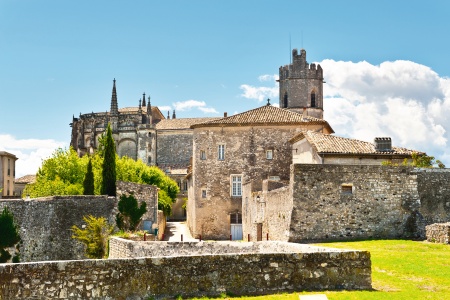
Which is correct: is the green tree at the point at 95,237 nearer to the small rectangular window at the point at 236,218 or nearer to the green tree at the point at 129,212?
the green tree at the point at 129,212

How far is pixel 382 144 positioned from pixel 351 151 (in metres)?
2.54

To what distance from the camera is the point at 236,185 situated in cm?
5244

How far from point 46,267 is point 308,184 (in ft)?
59.7

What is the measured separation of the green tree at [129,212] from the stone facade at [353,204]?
1198 cm

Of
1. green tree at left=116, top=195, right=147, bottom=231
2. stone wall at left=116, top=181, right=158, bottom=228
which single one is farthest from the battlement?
green tree at left=116, top=195, right=147, bottom=231

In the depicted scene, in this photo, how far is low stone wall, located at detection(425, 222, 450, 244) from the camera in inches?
1006

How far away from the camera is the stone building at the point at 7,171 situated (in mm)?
100000

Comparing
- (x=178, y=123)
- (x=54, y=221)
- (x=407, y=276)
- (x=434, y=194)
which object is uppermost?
(x=178, y=123)

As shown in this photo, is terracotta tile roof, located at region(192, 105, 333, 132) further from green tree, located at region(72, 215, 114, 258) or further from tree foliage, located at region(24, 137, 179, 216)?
green tree, located at region(72, 215, 114, 258)

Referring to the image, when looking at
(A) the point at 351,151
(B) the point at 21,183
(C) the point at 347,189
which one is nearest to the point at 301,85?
(B) the point at 21,183

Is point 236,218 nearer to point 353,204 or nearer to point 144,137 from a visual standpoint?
point 353,204

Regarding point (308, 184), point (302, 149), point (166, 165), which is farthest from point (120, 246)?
point (166, 165)

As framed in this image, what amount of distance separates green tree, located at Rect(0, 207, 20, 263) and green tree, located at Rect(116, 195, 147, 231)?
647cm

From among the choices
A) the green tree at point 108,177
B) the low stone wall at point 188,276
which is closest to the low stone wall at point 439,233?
the low stone wall at point 188,276
